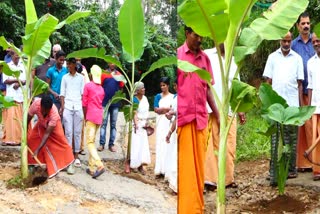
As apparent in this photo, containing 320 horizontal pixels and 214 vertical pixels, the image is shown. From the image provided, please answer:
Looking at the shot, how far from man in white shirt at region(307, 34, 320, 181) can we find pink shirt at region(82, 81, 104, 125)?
1763 millimetres

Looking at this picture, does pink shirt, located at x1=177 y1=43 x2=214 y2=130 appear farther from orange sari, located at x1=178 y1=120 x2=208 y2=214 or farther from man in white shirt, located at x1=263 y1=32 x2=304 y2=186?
man in white shirt, located at x1=263 y1=32 x2=304 y2=186

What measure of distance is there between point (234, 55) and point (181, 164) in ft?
2.97

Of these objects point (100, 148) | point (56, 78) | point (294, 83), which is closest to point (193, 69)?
point (294, 83)

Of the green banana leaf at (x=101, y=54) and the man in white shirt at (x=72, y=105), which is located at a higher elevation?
the green banana leaf at (x=101, y=54)

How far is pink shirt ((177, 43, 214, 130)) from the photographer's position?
6.34ft

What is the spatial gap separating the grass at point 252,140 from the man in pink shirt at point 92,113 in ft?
3.96

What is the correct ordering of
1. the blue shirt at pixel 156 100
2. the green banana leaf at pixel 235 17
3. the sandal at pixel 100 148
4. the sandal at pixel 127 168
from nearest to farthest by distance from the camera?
1. the blue shirt at pixel 156 100
2. the green banana leaf at pixel 235 17
3. the sandal at pixel 127 168
4. the sandal at pixel 100 148

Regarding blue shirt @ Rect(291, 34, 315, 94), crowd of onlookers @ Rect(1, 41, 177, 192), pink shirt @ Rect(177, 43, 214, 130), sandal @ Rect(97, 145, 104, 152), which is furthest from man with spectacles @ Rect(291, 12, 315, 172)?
pink shirt @ Rect(177, 43, 214, 130)

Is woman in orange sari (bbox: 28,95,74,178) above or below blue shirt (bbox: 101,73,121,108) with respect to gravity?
below

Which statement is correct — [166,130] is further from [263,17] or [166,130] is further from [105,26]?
[263,17]

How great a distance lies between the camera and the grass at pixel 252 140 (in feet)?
12.5

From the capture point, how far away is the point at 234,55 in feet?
8.32

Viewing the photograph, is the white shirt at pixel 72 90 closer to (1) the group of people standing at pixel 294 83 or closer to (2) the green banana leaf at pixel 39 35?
(2) the green banana leaf at pixel 39 35

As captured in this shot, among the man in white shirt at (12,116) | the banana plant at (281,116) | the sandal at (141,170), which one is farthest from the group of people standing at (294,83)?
the man in white shirt at (12,116)
